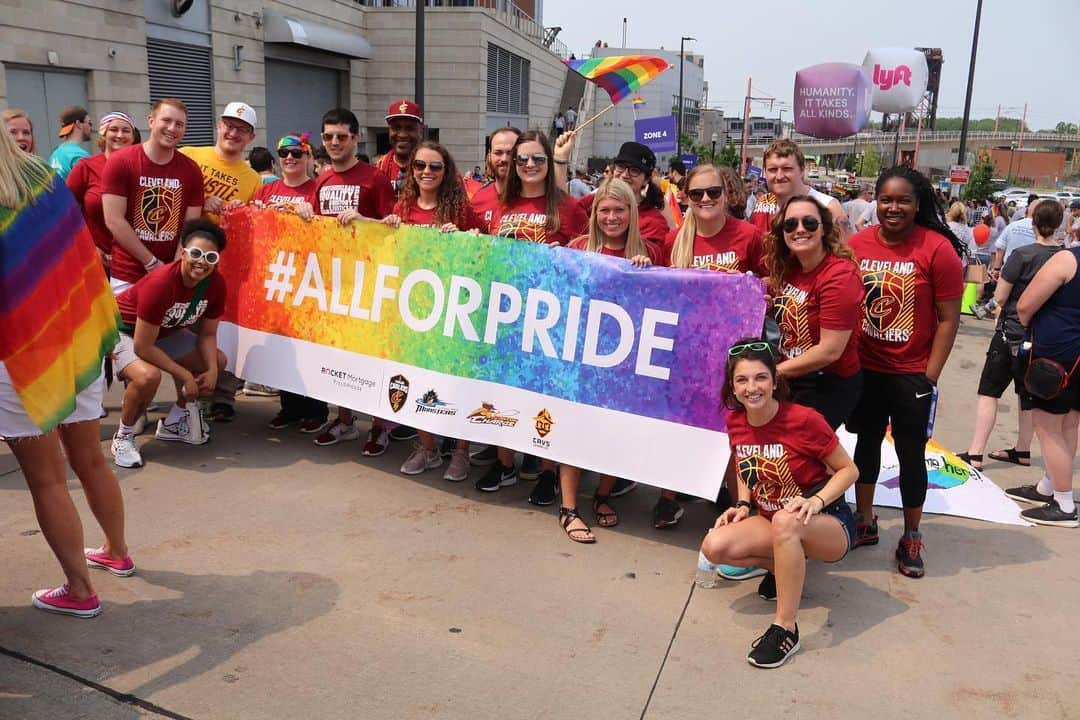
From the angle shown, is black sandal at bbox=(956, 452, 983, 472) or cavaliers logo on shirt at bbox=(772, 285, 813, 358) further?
black sandal at bbox=(956, 452, 983, 472)

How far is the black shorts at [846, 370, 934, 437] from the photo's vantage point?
13.3 ft

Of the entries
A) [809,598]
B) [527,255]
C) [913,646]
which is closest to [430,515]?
[527,255]

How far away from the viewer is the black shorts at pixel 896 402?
4.05 meters

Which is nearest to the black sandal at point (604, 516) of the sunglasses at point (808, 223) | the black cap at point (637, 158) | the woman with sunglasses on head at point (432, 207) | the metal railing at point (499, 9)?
the woman with sunglasses on head at point (432, 207)

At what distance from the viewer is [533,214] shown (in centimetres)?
491

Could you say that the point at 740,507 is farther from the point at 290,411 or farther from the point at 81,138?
the point at 81,138

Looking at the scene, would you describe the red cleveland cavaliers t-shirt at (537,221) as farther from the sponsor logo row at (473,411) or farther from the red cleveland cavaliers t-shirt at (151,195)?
the red cleveland cavaliers t-shirt at (151,195)

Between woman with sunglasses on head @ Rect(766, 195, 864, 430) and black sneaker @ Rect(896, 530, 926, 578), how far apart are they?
0.67m

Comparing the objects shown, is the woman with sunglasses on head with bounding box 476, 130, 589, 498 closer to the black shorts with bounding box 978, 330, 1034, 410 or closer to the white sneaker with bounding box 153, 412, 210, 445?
the white sneaker with bounding box 153, 412, 210, 445

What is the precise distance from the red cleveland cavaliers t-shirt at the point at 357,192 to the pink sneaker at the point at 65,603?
2843 millimetres

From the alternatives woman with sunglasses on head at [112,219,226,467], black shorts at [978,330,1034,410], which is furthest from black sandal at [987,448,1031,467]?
woman with sunglasses on head at [112,219,226,467]

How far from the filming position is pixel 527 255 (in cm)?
459

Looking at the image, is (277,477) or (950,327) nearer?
(950,327)

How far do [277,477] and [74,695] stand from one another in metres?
2.14
